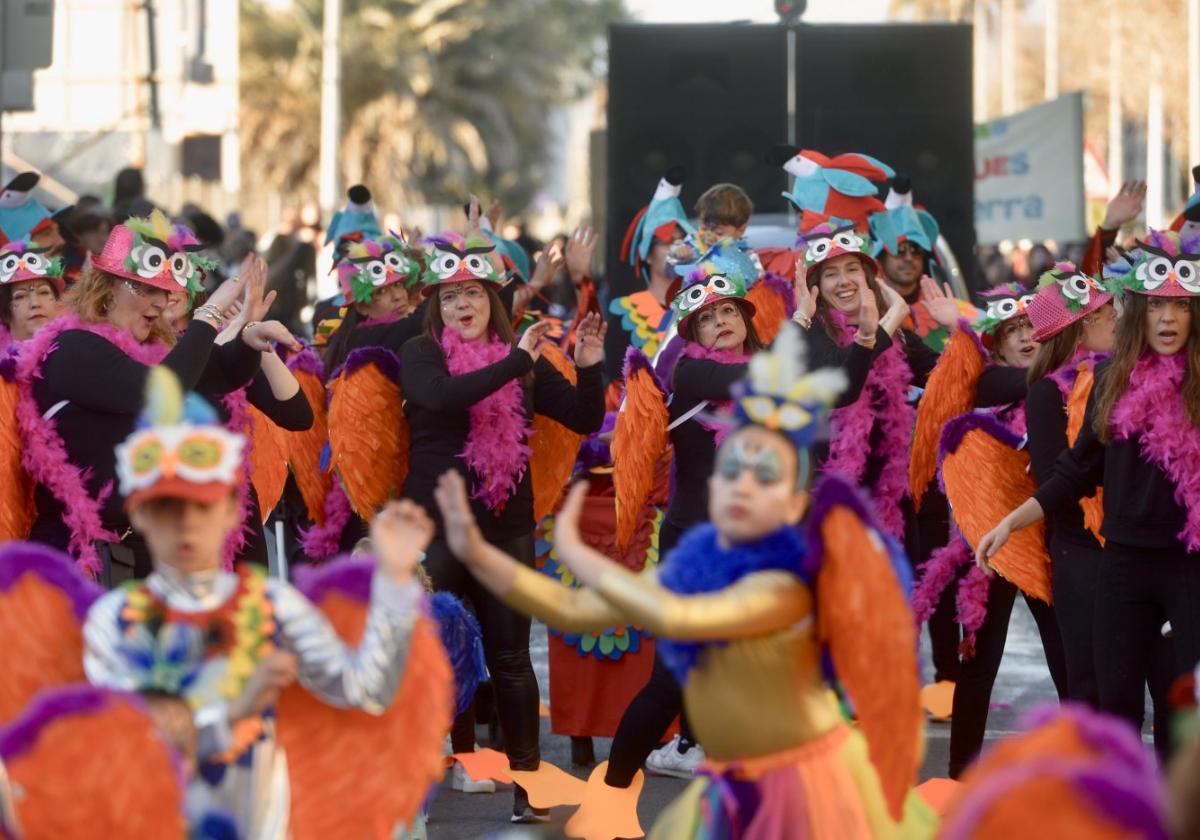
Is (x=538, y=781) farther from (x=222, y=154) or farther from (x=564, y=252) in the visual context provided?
(x=222, y=154)

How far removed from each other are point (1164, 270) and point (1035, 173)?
11891 millimetres

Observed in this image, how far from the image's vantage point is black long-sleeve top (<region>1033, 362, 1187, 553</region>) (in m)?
5.89

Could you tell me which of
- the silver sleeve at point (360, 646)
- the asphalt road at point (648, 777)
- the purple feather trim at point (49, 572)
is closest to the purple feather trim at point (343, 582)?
the silver sleeve at point (360, 646)

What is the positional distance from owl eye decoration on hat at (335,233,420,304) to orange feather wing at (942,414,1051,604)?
2.39 m

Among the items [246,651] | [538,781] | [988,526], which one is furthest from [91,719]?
[988,526]

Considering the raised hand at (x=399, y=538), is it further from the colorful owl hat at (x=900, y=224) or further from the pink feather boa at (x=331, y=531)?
the colorful owl hat at (x=900, y=224)

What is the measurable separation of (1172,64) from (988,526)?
38.5 meters

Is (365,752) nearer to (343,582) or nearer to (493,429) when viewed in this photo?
(343,582)

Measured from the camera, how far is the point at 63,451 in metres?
6.27

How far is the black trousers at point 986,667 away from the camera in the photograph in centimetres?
696

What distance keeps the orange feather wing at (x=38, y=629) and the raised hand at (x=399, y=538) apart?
2.33 ft

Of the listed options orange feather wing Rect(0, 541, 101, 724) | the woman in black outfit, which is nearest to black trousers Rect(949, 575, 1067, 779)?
the woman in black outfit

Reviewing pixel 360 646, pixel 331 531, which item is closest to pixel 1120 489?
pixel 360 646

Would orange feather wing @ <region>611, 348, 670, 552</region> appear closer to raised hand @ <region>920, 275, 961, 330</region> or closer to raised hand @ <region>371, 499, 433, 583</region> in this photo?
raised hand @ <region>920, 275, 961, 330</region>
